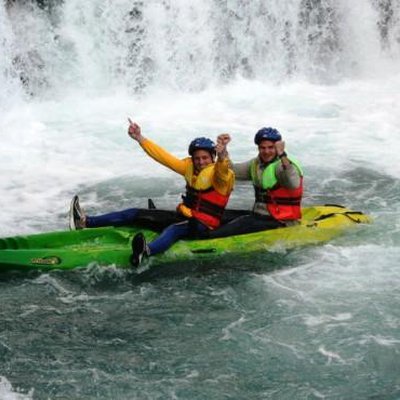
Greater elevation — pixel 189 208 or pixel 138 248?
pixel 189 208

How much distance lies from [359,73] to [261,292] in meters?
13.0

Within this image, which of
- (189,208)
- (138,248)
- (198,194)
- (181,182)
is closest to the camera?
(138,248)

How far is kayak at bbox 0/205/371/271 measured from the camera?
725cm

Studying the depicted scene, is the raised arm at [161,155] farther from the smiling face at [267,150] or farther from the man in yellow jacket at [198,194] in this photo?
the smiling face at [267,150]

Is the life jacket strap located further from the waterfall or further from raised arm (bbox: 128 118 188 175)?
the waterfall

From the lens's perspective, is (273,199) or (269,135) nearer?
(269,135)

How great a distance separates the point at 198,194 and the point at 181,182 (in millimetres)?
3476

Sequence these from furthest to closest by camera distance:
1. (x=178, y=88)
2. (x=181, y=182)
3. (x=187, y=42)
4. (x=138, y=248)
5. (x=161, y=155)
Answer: (x=187, y=42) < (x=178, y=88) < (x=181, y=182) < (x=161, y=155) < (x=138, y=248)

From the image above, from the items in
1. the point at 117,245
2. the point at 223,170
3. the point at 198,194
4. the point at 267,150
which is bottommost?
the point at 117,245

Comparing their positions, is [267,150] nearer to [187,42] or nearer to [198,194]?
[198,194]

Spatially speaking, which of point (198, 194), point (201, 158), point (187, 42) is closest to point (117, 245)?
point (198, 194)

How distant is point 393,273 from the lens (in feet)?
24.4

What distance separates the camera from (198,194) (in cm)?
754

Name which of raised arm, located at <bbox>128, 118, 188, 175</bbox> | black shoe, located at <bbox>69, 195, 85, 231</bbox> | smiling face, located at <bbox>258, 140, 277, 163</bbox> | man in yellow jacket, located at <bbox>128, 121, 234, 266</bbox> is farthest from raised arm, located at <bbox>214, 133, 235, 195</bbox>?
black shoe, located at <bbox>69, 195, 85, 231</bbox>
